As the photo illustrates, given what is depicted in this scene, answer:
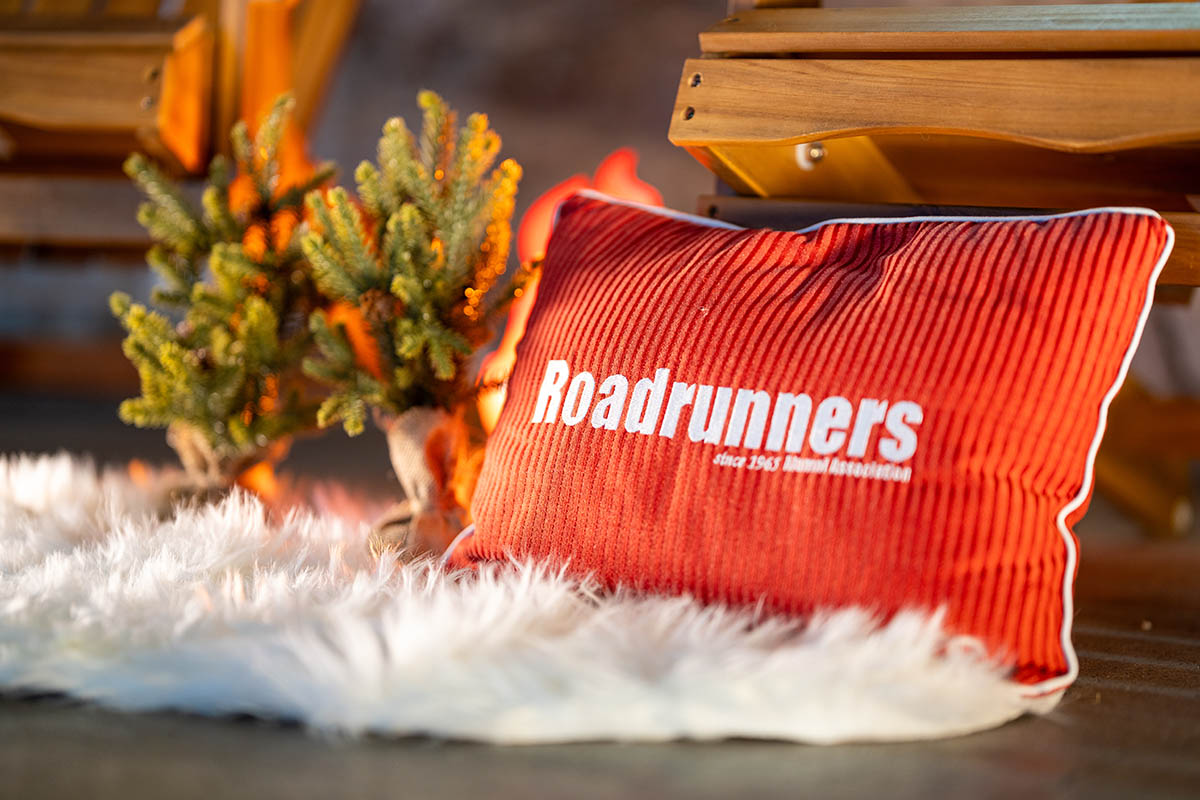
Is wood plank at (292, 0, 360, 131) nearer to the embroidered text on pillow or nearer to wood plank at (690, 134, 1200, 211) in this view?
wood plank at (690, 134, 1200, 211)

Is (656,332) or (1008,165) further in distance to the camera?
(1008,165)

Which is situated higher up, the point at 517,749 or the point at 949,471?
the point at 949,471

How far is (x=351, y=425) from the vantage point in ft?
3.07

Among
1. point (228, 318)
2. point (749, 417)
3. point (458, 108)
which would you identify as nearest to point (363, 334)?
point (228, 318)

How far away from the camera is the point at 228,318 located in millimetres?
1094

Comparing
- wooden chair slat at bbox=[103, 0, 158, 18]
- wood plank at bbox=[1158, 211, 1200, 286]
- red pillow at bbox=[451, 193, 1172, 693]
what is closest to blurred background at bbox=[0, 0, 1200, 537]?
wooden chair slat at bbox=[103, 0, 158, 18]

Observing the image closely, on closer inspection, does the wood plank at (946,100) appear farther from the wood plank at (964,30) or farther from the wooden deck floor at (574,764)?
the wooden deck floor at (574,764)

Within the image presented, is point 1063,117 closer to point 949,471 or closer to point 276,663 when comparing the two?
point 949,471

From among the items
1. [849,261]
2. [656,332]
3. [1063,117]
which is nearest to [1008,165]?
[1063,117]

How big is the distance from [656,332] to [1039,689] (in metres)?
0.33

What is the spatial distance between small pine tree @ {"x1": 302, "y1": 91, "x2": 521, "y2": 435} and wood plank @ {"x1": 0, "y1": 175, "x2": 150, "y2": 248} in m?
0.42

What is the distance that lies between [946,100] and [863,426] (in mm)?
324

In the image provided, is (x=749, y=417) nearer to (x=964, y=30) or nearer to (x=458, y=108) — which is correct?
(x=964, y=30)

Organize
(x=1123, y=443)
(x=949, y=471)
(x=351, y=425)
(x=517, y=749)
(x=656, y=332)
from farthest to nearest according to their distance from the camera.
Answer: (x=1123, y=443), (x=351, y=425), (x=656, y=332), (x=949, y=471), (x=517, y=749)
